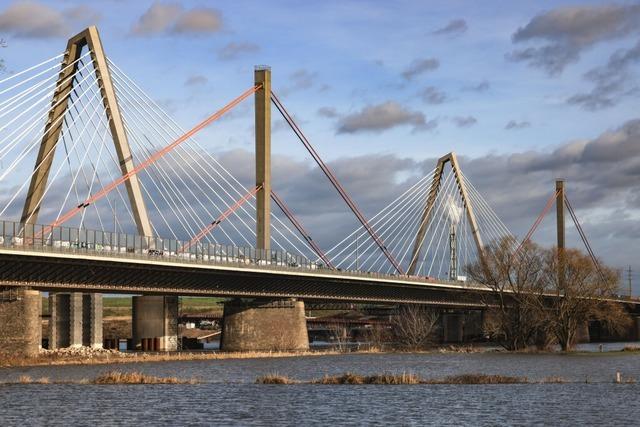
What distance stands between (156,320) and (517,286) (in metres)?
40.4

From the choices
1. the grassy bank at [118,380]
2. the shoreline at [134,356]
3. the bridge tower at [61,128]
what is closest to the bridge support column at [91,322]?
the shoreline at [134,356]

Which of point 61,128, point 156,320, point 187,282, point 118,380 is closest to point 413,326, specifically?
point 156,320

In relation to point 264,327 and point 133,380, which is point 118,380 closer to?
point 133,380

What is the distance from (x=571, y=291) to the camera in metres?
107

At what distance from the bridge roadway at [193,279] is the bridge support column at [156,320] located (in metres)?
15.7

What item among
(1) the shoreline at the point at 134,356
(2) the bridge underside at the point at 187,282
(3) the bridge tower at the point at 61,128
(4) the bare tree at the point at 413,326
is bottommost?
(1) the shoreline at the point at 134,356

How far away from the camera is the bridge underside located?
84.4 metres

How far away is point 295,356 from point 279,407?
180 feet

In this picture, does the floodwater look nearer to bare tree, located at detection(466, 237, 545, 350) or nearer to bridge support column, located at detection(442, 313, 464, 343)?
bare tree, located at detection(466, 237, 545, 350)

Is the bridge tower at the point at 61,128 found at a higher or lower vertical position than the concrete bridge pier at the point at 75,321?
higher

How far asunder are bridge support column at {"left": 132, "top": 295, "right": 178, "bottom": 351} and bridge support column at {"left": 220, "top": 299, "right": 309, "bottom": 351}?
1016cm

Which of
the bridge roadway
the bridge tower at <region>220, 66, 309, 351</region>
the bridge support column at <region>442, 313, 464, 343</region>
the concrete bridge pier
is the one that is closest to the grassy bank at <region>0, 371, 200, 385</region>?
the bridge roadway

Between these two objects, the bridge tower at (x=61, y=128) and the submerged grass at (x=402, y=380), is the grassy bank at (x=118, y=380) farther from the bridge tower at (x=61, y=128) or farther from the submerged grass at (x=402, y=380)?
the bridge tower at (x=61, y=128)

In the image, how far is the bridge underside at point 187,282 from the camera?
84.4 m
